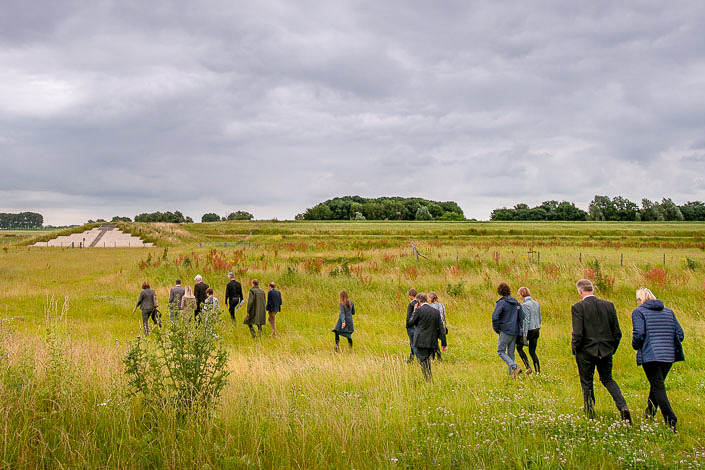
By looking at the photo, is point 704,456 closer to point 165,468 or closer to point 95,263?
point 165,468

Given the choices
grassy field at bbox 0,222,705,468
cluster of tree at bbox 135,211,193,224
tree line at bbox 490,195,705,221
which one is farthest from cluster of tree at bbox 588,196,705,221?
cluster of tree at bbox 135,211,193,224

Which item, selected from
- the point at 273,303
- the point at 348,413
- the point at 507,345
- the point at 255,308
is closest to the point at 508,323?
the point at 507,345

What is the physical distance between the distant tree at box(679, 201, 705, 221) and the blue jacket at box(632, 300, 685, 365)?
432ft

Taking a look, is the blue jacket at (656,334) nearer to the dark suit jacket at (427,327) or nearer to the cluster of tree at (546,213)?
the dark suit jacket at (427,327)

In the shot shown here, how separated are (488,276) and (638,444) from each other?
15.6 meters

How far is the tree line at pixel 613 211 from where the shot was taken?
106562mm

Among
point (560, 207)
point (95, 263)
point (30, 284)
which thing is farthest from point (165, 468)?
point (560, 207)

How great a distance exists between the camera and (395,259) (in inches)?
1139

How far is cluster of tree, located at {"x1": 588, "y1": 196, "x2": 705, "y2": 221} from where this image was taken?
106 meters

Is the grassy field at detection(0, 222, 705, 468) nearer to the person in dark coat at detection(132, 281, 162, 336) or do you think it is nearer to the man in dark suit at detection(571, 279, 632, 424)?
the man in dark suit at detection(571, 279, 632, 424)

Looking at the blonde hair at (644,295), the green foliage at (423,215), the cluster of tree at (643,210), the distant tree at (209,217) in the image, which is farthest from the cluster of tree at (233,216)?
the blonde hair at (644,295)

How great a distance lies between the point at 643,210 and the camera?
11012 cm

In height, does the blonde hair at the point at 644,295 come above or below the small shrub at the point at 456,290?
above

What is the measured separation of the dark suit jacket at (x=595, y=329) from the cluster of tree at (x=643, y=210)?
400 feet
